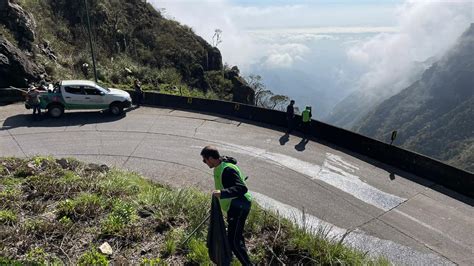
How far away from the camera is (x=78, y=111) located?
21.9m

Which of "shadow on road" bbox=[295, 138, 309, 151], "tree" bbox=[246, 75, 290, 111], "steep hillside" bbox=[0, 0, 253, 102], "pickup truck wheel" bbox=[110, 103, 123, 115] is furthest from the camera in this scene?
"tree" bbox=[246, 75, 290, 111]

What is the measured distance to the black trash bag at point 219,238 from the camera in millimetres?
6227

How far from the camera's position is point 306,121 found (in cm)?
1898

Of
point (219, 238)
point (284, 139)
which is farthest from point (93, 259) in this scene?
point (284, 139)

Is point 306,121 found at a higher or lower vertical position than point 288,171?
higher

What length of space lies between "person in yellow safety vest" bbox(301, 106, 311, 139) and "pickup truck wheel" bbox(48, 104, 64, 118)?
12.7 meters

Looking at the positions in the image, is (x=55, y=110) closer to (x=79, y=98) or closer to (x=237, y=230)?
(x=79, y=98)

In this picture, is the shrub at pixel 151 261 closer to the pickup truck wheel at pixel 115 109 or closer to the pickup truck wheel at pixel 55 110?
the pickup truck wheel at pixel 115 109

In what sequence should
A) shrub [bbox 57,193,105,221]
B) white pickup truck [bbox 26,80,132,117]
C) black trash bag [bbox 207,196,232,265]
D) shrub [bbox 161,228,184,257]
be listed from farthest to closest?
white pickup truck [bbox 26,80,132,117] < shrub [bbox 57,193,105,221] < shrub [bbox 161,228,184,257] < black trash bag [bbox 207,196,232,265]

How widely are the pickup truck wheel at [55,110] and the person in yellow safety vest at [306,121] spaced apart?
1272cm

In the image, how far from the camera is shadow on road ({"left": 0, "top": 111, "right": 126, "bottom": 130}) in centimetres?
1901

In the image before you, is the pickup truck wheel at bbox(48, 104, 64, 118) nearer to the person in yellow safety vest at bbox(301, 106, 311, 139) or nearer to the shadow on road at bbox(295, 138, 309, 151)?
the shadow on road at bbox(295, 138, 309, 151)

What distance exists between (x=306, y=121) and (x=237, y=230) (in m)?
13.3

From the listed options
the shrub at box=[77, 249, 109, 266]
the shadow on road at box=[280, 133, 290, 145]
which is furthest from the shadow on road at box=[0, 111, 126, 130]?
the shrub at box=[77, 249, 109, 266]
